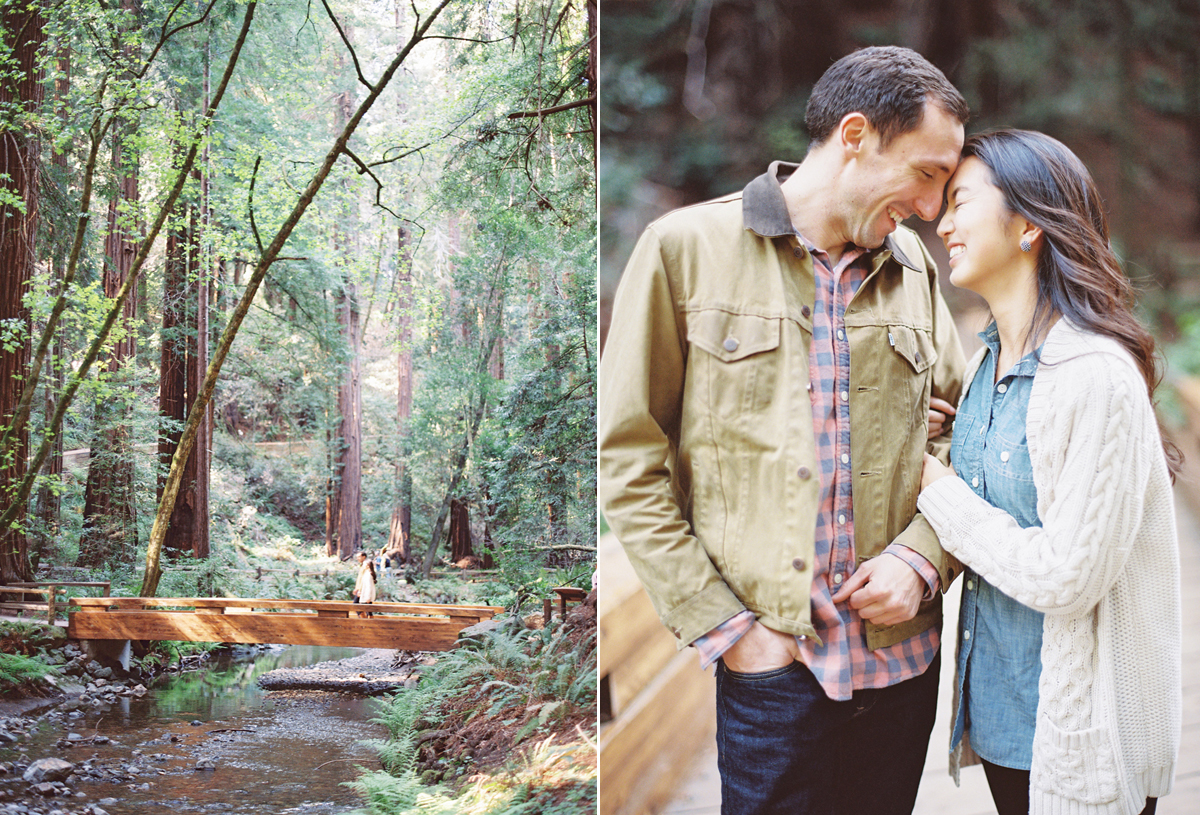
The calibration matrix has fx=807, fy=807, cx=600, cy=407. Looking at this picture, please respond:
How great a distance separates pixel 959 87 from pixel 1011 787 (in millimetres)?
2013

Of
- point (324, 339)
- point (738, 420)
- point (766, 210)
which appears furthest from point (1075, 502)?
point (324, 339)

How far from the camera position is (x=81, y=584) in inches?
105

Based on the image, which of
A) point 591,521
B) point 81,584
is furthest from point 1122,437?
point 81,584

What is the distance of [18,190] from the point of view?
2.77 m

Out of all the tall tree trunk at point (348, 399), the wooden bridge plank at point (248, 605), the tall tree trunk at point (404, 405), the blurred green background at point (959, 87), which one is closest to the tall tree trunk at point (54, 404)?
the wooden bridge plank at point (248, 605)

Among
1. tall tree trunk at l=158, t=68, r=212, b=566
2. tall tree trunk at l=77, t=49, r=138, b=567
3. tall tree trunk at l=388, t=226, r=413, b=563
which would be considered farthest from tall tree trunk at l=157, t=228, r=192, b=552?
tall tree trunk at l=388, t=226, r=413, b=563

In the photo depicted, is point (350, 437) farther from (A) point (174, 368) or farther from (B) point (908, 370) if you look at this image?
(B) point (908, 370)

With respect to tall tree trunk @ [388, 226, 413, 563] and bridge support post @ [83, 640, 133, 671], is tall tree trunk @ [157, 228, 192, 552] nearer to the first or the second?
bridge support post @ [83, 640, 133, 671]

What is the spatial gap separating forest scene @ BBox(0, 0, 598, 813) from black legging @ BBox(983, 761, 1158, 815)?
1273 mm

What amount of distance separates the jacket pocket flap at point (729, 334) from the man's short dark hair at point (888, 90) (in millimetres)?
392

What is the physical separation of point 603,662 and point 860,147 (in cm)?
150

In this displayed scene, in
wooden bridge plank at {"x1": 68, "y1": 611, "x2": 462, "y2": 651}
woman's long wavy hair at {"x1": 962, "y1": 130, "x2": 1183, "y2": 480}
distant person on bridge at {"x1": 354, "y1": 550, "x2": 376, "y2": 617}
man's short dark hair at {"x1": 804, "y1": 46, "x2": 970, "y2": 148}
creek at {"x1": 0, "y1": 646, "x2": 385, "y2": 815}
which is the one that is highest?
man's short dark hair at {"x1": 804, "y1": 46, "x2": 970, "y2": 148}

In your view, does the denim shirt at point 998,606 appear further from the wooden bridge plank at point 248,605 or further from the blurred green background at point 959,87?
the wooden bridge plank at point 248,605

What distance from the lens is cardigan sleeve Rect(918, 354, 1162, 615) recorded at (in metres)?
1.41
